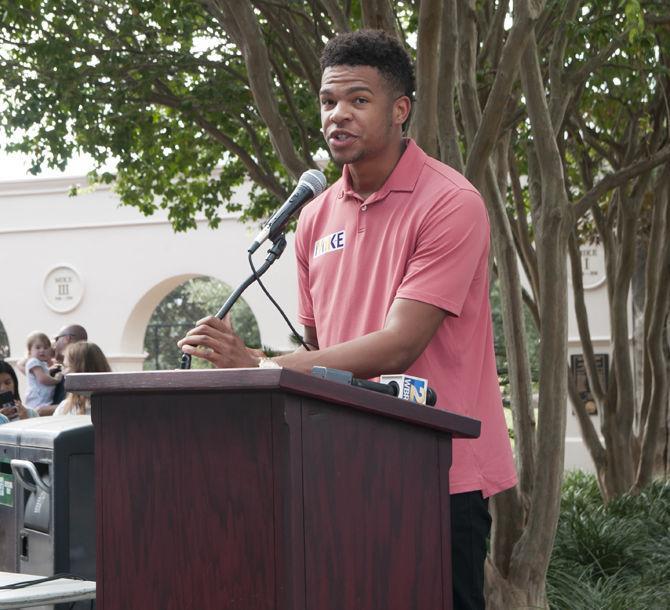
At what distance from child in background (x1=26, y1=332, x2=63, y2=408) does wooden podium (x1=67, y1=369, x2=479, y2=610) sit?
8199 mm

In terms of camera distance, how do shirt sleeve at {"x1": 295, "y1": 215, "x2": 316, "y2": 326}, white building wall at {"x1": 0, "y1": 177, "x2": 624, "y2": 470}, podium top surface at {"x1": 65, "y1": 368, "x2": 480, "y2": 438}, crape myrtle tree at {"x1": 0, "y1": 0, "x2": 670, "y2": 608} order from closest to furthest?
podium top surface at {"x1": 65, "y1": 368, "x2": 480, "y2": 438} → shirt sleeve at {"x1": 295, "y1": 215, "x2": 316, "y2": 326} → crape myrtle tree at {"x1": 0, "y1": 0, "x2": 670, "y2": 608} → white building wall at {"x1": 0, "y1": 177, "x2": 624, "y2": 470}

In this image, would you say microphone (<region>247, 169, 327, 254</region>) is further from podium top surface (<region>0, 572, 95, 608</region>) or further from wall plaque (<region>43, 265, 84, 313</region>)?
wall plaque (<region>43, 265, 84, 313</region>)

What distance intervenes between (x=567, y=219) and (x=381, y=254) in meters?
4.82

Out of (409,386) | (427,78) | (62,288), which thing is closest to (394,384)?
(409,386)

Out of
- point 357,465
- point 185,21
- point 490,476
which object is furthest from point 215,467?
point 185,21

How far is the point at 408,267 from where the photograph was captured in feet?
9.49

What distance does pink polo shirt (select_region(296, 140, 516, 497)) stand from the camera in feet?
9.35

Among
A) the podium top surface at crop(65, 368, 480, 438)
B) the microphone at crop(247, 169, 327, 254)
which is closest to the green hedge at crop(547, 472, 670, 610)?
the microphone at crop(247, 169, 327, 254)

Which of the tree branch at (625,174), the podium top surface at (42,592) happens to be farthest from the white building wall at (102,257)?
the podium top surface at (42,592)

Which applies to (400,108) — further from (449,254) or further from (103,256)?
(103,256)

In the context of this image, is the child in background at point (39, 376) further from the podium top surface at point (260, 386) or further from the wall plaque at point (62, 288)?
the wall plaque at point (62, 288)

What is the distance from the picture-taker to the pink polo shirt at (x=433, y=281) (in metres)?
2.85

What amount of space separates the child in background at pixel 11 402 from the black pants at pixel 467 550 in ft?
19.2

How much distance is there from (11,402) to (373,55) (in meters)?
6.21
